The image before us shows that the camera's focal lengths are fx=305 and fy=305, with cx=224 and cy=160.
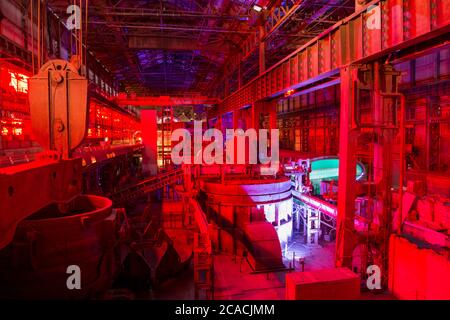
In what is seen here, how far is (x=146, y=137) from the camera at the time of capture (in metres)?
28.5

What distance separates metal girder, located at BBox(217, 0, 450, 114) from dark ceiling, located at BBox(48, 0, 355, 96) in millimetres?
2603

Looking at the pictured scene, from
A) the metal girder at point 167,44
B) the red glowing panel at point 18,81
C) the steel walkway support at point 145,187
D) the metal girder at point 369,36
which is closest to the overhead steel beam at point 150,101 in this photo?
the metal girder at point 167,44

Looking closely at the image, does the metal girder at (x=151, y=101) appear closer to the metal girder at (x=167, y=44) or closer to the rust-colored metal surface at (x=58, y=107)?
the metal girder at (x=167, y=44)

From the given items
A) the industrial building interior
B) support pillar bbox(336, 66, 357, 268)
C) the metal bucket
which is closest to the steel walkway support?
the industrial building interior

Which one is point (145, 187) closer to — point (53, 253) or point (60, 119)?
point (53, 253)

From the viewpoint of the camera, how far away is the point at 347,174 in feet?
25.1

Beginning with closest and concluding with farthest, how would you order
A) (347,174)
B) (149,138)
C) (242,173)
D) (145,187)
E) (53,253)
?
(53,253) < (347,174) < (242,173) < (145,187) < (149,138)

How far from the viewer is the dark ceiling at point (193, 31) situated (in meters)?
15.5

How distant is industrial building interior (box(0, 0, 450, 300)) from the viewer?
4820 millimetres

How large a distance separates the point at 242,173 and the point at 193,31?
33.5ft

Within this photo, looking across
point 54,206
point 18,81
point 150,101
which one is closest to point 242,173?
point 18,81

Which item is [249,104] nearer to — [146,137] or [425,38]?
[425,38]

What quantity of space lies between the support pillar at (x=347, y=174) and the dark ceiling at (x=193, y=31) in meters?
4.85
